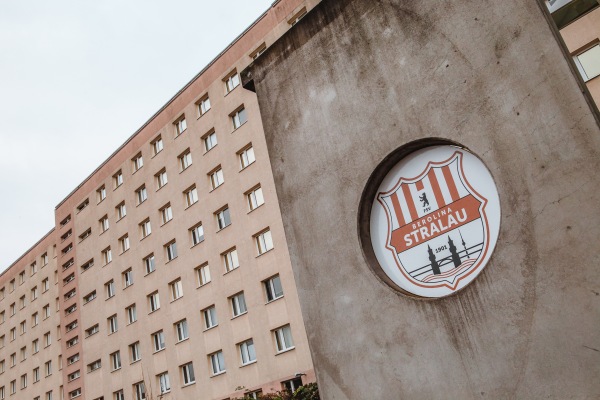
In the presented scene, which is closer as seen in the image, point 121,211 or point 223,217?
point 223,217

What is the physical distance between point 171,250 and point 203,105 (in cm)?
843

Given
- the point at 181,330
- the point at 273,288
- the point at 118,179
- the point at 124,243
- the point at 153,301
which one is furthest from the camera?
the point at 118,179

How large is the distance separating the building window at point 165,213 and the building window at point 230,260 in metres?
5.77

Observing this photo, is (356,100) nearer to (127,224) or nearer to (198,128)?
(198,128)

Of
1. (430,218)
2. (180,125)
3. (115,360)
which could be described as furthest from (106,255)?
(430,218)

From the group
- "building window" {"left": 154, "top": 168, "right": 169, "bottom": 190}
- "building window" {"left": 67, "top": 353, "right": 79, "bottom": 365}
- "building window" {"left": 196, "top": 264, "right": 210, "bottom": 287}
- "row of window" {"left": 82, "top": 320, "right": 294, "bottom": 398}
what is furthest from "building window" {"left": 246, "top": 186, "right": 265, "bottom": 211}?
"building window" {"left": 67, "top": 353, "right": 79, "bottom": 365}

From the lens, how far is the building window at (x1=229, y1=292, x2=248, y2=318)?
24.5 metres

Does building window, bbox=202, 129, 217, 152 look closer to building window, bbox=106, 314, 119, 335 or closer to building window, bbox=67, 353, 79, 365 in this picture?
building window, bbox=106, 314, 119, 335

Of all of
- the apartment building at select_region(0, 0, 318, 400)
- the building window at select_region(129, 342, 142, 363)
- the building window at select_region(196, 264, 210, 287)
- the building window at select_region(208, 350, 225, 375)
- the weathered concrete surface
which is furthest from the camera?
the building window at select_region(129, 342, 142, 363)

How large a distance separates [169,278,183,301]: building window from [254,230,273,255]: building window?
6.09m

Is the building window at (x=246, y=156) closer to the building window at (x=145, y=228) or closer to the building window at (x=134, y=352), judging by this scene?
the building window at (x=145, y=228)

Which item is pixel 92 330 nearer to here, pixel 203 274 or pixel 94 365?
pixel 94 365

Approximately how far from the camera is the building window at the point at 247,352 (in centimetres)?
2362

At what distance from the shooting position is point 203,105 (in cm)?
2972
